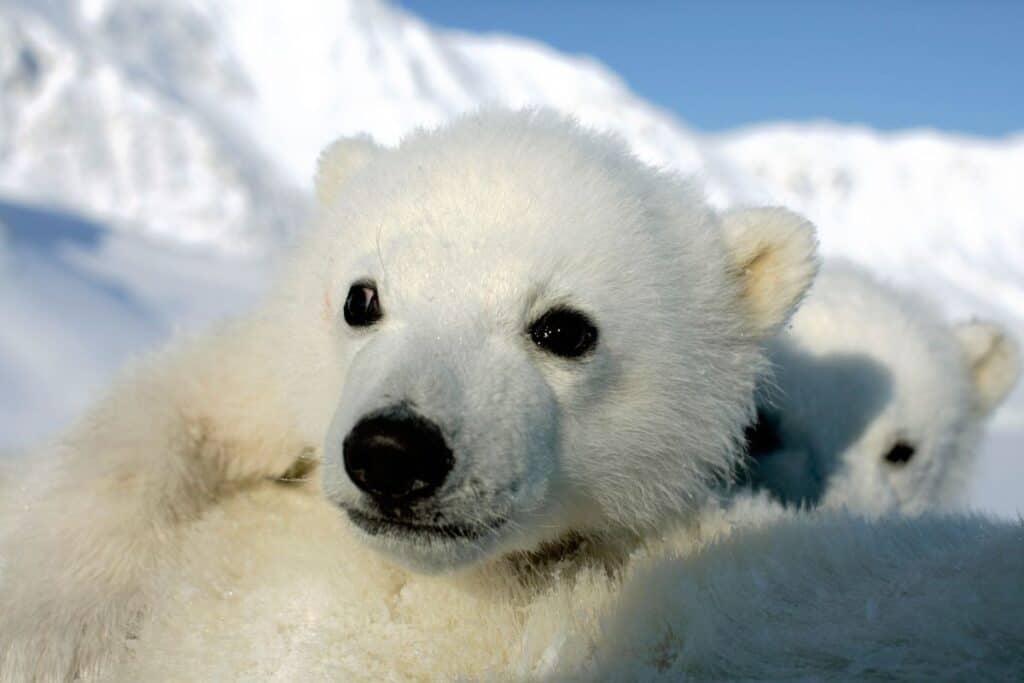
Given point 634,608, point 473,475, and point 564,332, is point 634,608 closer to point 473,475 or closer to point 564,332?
point 473,475

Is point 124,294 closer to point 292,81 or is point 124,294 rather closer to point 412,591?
point 412,591

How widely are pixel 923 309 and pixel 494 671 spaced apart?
3.39 meters

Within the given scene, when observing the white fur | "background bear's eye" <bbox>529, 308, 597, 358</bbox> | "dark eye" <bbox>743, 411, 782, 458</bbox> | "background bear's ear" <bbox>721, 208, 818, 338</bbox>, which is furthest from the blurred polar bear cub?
the white fur

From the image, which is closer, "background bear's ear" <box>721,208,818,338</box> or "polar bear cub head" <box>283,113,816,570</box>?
"polar bear cub head" <box>283,113,816,570</box>

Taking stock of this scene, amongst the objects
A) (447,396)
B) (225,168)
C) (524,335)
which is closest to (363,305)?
(524,335)

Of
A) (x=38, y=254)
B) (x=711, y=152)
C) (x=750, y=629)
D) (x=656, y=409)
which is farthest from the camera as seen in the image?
(x=711, y=152)

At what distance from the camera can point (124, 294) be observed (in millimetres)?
6770

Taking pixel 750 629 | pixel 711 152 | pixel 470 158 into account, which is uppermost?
pixel 711 152

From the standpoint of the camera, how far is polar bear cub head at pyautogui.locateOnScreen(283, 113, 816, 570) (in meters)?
1.63

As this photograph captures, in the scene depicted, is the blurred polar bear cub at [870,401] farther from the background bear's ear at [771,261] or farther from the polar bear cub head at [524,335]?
the polar bear cub head at [524,335]

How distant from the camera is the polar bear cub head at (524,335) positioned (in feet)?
5.34

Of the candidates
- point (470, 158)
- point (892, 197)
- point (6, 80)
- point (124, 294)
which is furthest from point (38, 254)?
point (892, 197)

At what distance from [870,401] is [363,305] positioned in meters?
2.19

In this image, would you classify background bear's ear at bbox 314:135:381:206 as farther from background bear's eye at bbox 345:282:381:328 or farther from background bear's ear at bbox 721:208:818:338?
background bear's ear at bbox 721:208:818:338
